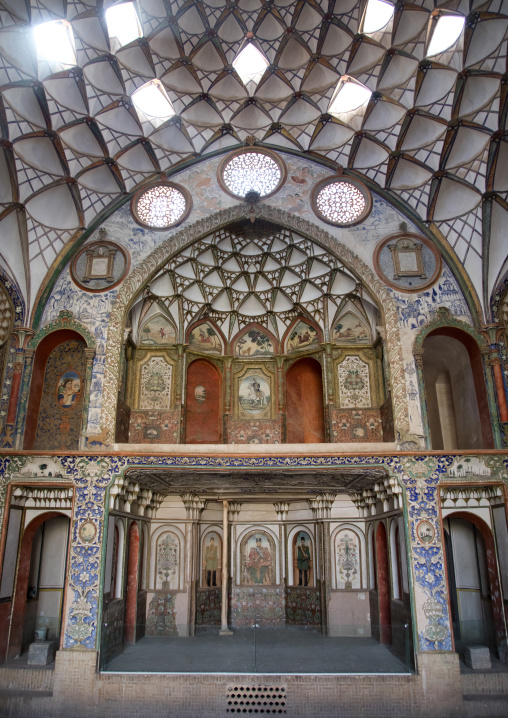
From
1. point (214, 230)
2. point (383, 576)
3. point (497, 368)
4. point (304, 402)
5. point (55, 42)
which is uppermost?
point (55, 42)

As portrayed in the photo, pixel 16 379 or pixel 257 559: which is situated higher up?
pixel 16 379

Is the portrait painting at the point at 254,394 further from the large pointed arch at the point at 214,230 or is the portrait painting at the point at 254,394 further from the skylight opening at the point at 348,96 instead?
the skylight opening at the point at 348,96

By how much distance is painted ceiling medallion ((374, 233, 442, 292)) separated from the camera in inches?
609

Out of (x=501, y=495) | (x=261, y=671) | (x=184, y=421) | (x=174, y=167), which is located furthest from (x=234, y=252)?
(x=261, y=671)

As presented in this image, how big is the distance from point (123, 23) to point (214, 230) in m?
5.72

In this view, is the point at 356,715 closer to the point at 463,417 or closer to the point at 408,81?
the point at 463,417

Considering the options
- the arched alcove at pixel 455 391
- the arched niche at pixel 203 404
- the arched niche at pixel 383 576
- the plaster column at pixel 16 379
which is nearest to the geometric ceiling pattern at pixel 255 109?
the plaster column at pixel 16 379

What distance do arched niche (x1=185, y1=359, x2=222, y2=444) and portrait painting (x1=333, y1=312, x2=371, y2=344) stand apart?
4.34 m

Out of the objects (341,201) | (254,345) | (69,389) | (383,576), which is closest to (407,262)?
(341,201)

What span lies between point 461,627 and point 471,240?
1005 cm

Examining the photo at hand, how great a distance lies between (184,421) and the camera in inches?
682

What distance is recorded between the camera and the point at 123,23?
531 inches

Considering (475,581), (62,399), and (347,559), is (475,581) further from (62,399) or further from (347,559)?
(62,399)

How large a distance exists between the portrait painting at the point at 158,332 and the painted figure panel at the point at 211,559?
21.7ft
